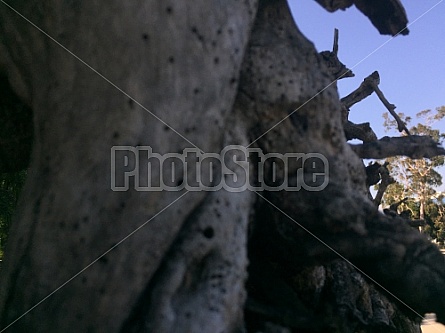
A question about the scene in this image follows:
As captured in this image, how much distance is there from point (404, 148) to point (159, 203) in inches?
72.1

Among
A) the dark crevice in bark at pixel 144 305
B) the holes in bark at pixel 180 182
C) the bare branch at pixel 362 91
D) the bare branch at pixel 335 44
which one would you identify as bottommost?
the dark crevice in bark at pixel 144 305

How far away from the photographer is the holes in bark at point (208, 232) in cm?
198

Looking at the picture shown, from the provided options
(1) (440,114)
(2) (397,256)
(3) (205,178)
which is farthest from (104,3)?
(1) (440,114)

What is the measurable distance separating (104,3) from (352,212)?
1.49 metres

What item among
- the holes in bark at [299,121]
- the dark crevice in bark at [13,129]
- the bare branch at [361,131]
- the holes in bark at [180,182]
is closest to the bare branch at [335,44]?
the bare branch at [361,131]

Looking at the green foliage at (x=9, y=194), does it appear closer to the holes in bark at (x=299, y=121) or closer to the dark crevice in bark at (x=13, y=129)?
the dark crevice in bark at (x=13, y=129)

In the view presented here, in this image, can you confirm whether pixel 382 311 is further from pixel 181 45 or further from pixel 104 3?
pixel 104 3

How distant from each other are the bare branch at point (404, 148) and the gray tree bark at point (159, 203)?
67 cm

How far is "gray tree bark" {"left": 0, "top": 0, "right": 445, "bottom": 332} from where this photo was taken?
1828 millimetres

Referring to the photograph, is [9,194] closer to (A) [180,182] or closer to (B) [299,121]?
(B) [299,121]

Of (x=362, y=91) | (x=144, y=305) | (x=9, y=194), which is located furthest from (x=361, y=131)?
(x=9, y=194)

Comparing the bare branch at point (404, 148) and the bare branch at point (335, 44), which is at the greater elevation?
the bare branch at point (335, 44)

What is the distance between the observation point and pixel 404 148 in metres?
3.03

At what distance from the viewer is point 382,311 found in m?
3.24
